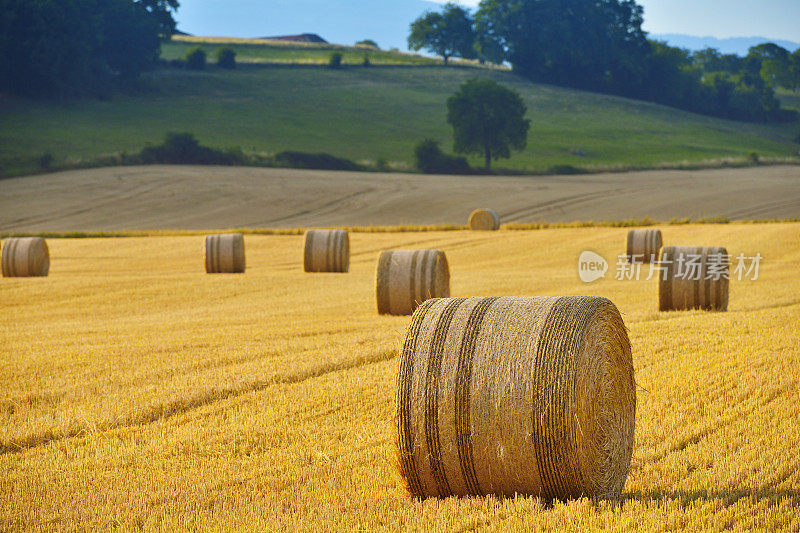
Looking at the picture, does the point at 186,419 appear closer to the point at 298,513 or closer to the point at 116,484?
the point at 116,484

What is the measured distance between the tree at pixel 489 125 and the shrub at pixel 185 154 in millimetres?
14846

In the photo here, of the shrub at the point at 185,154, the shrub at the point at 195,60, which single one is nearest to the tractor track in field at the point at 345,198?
the shrub at the point at 185,154

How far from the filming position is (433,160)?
5778cm

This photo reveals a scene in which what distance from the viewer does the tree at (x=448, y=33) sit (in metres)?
97.0

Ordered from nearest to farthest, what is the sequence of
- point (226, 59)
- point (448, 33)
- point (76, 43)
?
point (76, 43) < point (226, 59) < point (448, 33)

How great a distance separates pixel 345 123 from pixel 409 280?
177 ft

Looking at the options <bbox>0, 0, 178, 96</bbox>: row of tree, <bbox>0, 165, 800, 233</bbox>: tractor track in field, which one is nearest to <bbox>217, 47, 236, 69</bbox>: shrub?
<bbox>0, 0, 178, 96</bbox>: row of tree

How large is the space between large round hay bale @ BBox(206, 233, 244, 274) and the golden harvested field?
5.41 m

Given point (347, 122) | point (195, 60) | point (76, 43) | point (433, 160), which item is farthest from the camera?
point (195, 60)

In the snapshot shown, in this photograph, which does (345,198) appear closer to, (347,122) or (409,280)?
(347,122)

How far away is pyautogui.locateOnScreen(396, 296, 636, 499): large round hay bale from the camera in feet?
17.3

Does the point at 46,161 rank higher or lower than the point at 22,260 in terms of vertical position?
higher

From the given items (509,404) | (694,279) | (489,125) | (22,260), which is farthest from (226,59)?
(509,404)

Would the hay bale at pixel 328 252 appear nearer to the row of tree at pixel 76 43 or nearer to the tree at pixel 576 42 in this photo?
the row of tree at pixel 76 43
